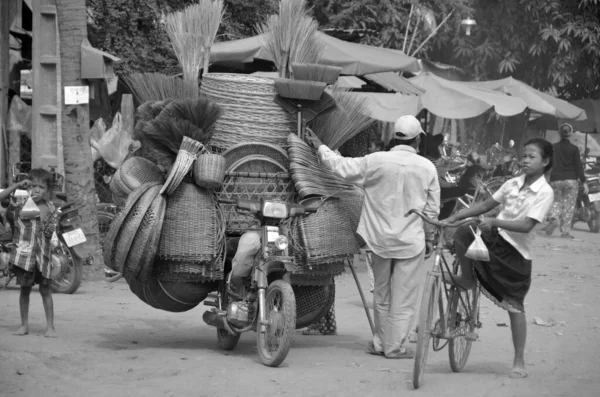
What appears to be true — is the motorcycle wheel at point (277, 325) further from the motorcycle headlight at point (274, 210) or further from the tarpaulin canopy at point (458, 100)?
the tarpaulin canopy at point (458, 100)

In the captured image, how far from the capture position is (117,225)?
6.68m

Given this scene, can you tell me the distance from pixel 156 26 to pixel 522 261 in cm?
918

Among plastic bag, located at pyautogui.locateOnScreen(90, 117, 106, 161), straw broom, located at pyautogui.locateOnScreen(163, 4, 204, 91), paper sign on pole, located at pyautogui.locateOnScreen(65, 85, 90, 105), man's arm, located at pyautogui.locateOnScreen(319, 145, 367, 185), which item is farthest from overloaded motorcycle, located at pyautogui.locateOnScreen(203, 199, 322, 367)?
plastic bag, located at pyautogui.locateOnScreen(90, 117, 106, 161)

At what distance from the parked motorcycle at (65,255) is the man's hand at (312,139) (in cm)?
350

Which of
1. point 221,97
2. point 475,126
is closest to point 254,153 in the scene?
point 221,97

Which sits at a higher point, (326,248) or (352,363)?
(326,248)

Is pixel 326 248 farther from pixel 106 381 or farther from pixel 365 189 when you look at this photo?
pixel 106 381

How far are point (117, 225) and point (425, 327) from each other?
7.05ft

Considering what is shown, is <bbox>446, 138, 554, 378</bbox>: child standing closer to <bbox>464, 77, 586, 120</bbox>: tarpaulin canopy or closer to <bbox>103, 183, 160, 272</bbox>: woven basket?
<bbox>103, 183, 160, 272</bbox>: woven basket

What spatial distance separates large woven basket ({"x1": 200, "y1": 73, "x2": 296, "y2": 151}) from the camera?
7.21 meters

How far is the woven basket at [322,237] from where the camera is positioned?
688 cm

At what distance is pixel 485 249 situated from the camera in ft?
19.9

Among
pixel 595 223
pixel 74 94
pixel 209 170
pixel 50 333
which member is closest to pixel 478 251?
pixel 209 170

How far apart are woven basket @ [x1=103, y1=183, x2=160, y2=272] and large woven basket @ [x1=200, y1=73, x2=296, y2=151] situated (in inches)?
29.2
